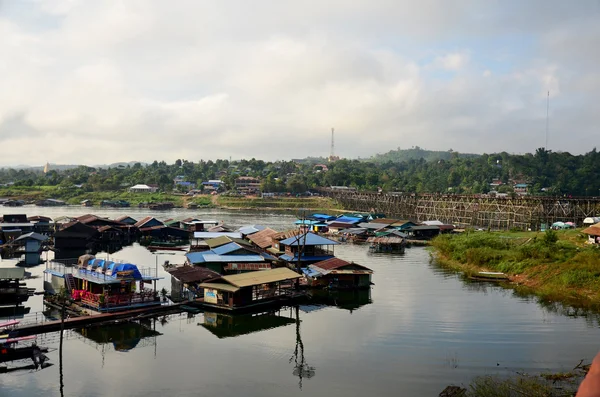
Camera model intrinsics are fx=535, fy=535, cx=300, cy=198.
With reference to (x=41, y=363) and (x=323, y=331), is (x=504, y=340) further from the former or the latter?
(x=41, y=363)

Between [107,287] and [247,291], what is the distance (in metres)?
6.11

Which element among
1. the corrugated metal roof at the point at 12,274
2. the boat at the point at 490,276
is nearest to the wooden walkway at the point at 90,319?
the corrugated metal roof at the point at 12,274

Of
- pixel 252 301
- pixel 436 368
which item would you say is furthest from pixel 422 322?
pixel 252 301

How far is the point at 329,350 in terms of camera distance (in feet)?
64.4

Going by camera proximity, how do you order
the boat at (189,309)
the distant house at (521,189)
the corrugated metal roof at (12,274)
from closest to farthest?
the boat at (189,309) < the corrugated metal roof at (12,274) < the distant house at (521,189)

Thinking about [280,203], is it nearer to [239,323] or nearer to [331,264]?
[331,264]

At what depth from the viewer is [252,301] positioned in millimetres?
24719

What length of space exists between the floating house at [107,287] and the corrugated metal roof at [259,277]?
354cm

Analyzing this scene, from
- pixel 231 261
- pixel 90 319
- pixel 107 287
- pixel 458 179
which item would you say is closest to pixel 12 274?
pixel 107 287

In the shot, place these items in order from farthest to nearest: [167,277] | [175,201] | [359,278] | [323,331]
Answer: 1. [175,201]
2. [167,277]
3. [359,278]
4. [323,331]

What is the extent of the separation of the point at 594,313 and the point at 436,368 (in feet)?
35.5

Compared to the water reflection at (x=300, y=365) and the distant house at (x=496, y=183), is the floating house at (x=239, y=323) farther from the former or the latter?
the distant house at (x=496, y=183)

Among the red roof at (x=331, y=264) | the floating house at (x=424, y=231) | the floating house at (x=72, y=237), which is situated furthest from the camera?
the floating house at (x=424, y=231)

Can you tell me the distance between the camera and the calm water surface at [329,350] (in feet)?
53.3
